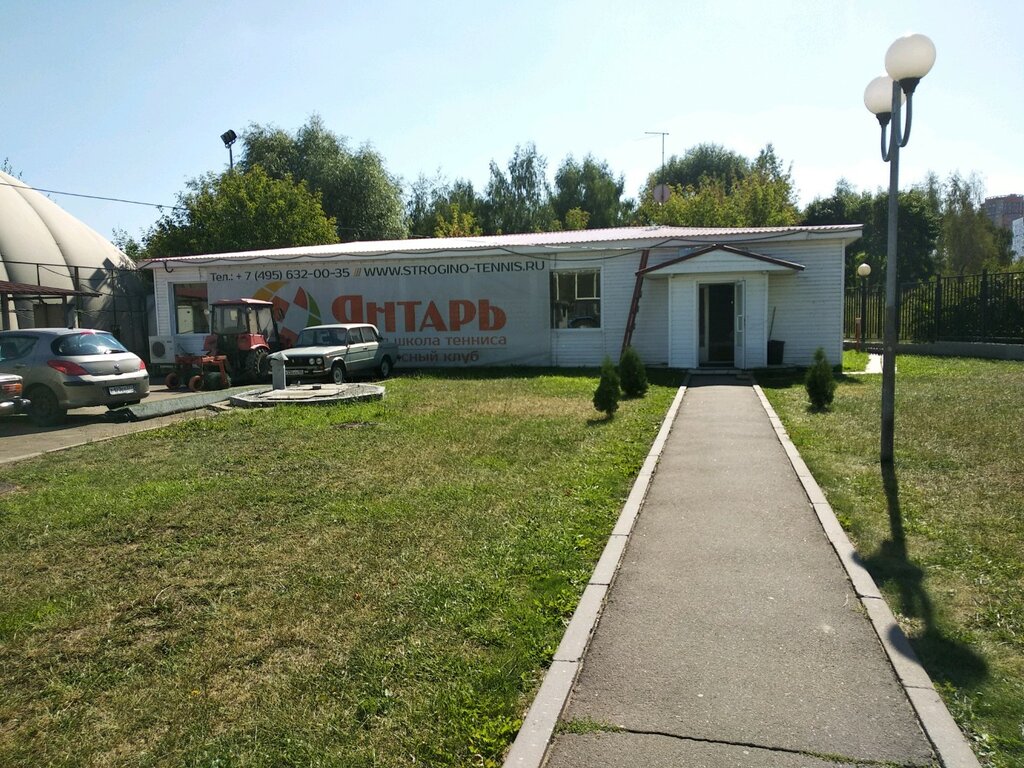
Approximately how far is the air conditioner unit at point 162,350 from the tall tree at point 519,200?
37.4 m

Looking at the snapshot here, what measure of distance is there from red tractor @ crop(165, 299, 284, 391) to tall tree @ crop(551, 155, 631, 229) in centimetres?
3898

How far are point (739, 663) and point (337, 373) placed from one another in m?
15.3

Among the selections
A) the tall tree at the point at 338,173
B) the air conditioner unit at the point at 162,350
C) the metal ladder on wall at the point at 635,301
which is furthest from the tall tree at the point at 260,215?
the metal ladder on wall at the point at 635,301

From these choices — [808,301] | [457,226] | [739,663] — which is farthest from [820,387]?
[457,226]

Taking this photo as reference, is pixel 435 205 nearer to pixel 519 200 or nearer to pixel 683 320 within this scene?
pixel 519 200

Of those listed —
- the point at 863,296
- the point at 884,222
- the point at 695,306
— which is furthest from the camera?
the point at 884,222

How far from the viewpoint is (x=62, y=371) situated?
12.7 meters

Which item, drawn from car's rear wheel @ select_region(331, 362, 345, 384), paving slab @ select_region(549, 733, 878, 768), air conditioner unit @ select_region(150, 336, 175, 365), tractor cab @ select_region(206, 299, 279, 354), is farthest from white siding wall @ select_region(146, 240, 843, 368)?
paving slab @ select_region(549, 733, 878, 768)

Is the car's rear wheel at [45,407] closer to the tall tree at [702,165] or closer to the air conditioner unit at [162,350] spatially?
the air conditioner unit at [162,350]

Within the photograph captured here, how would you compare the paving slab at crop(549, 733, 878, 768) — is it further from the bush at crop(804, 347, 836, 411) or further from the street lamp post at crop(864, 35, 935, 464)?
the bush at crop(804, 347, 836, 411)

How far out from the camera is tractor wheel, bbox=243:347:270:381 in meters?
18.9

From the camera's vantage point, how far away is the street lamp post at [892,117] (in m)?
7.36

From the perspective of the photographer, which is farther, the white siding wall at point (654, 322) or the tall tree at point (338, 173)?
the tall tree at point (338, 173)

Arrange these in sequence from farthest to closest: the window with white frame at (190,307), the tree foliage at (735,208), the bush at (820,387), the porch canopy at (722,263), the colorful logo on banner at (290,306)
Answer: the tree foliage at (735,208)
the window with white frame at (190,307)
the colorful logo on banner at (290,306)
the porch canopy at (722,263)
the bush at (820,387)
